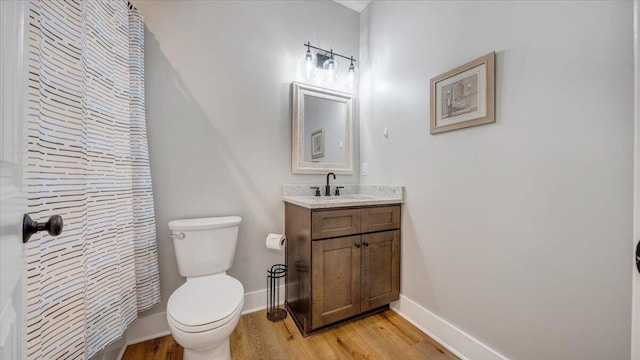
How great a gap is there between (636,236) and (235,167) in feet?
6.53

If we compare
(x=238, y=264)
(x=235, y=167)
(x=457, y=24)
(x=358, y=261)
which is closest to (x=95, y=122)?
(x=235, y=167)

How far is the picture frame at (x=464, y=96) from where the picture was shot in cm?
136

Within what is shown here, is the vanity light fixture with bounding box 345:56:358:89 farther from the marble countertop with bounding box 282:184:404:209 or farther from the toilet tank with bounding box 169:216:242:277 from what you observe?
the toilet tank with bounding box 169:216:242:277

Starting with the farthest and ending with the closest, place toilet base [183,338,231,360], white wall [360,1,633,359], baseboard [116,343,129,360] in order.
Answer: baseboard [116,343,129,360] → toilet base [183,338,231,360] → white wall [360,1,633,359]

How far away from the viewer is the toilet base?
1.30m

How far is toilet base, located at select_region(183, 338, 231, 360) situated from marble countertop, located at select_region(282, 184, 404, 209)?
36.4 inches

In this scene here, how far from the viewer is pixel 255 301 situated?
1.99m

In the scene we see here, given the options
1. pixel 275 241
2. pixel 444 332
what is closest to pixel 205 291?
pixel 275 241

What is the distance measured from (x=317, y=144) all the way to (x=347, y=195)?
1.86 ft

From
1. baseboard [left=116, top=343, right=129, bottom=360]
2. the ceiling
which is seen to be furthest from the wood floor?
the ceiling

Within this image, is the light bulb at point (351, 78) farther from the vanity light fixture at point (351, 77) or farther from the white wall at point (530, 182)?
the white wall at point (530, 182)

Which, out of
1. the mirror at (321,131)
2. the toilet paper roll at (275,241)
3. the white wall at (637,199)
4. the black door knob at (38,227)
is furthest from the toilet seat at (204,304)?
the white wall at (637,199)

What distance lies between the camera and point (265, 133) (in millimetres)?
2027

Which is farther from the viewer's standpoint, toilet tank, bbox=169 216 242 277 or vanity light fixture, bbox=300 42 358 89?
vanity light fixture, bbox=300 42 358 89
